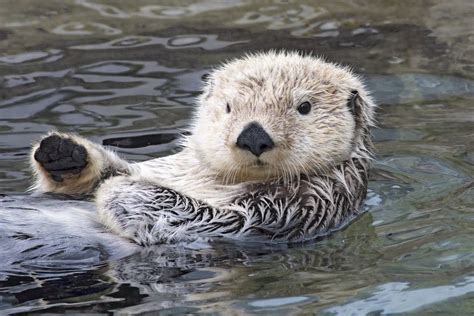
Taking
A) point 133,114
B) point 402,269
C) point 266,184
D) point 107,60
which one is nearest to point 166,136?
point 133,114

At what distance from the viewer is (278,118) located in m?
5.34

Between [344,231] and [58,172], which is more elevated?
[58,172]

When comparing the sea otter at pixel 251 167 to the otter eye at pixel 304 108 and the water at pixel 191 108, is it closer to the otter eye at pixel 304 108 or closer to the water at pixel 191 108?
the otter eye at pixel 304 108

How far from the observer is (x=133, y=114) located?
7.43 m

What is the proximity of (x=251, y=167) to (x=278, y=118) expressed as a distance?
27cm

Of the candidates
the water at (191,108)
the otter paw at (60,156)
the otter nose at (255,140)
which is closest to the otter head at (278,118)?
the otter nose at (255,140)

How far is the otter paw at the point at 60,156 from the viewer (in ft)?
17.1

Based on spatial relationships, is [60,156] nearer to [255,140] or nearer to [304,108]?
[255,140]

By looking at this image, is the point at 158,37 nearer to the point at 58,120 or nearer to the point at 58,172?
the point at 58,120

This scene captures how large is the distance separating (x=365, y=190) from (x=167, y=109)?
80.8 inches

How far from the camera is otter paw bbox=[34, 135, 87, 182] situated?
520cm

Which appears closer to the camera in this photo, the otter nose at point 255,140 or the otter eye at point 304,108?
the otter nose at point 255,140

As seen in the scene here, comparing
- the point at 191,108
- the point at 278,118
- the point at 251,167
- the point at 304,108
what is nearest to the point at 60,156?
the point at 251,167

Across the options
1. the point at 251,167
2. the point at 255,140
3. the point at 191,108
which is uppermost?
the point at 255,140
